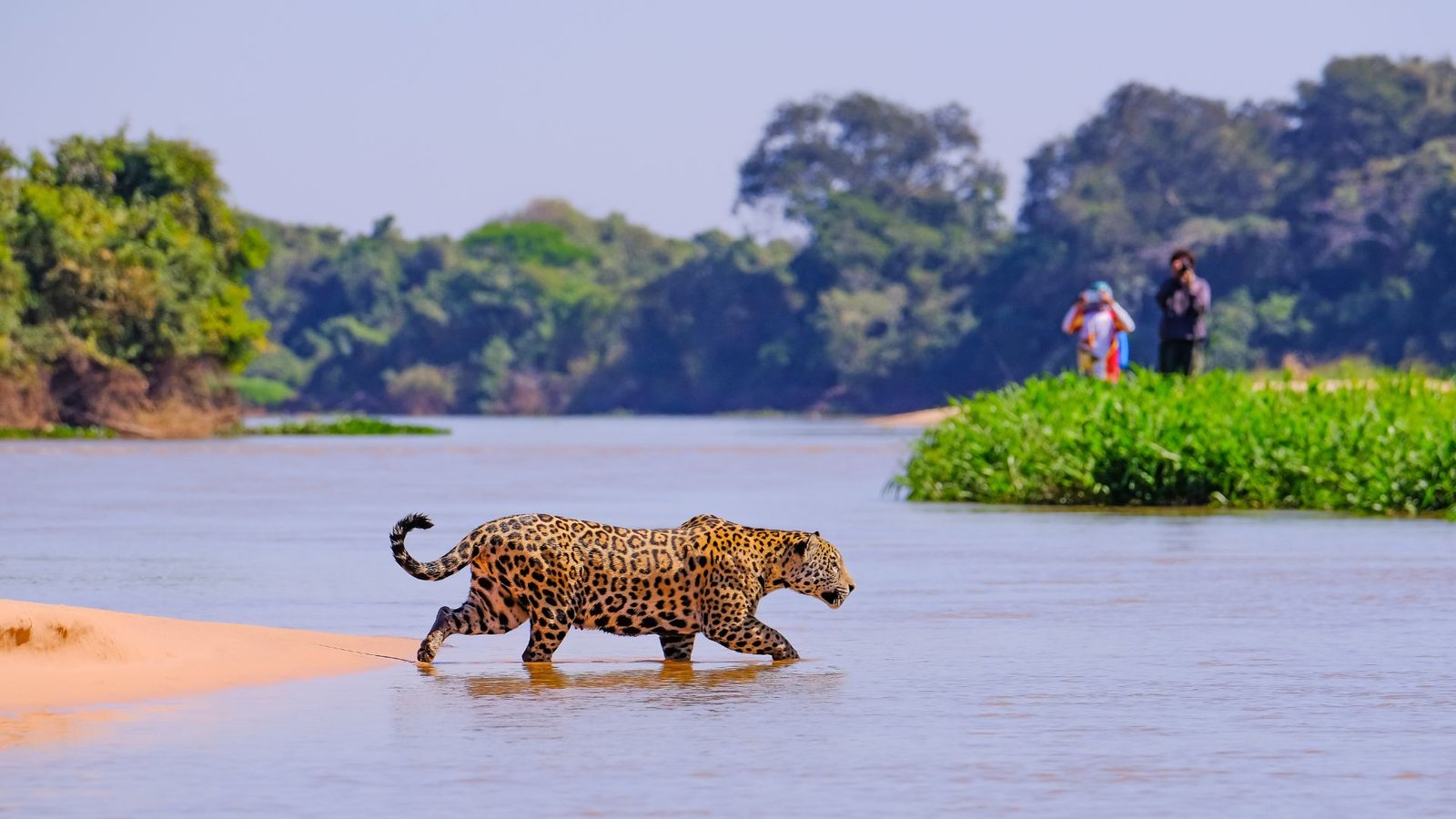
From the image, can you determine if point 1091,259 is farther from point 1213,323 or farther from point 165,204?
point 165,204

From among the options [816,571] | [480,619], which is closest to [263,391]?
[816,571]

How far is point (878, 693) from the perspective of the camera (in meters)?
9.41

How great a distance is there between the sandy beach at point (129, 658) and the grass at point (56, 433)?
1646 inches

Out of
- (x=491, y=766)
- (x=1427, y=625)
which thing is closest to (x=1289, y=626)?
(x=1427, y=625)

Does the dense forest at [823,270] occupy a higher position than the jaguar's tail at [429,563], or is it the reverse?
the dense forest at [823,270]

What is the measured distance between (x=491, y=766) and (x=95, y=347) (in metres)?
49.6

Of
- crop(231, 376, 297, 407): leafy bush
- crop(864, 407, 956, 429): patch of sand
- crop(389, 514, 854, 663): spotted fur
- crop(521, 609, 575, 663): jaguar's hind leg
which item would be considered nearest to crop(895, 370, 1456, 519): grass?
crop(389, 514, 854, 663): spotted fur

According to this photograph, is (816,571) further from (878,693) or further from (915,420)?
(915,420)

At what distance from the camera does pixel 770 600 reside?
46.1ft

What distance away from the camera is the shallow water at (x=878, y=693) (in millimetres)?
7090

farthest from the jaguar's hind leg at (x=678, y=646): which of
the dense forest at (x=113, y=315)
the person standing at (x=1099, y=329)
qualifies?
the dense forest at (x=113, y=315)

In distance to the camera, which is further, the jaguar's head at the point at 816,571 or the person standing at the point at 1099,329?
the person standing at the point at 1099,329

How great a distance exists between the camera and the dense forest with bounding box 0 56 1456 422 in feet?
188

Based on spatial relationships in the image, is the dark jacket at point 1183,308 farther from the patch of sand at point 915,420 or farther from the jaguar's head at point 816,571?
the patch of sand at point 915,420
